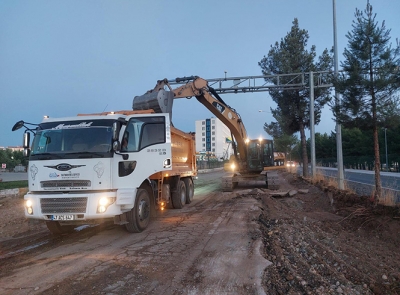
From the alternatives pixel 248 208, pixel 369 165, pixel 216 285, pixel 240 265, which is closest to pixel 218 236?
pixel 240 265

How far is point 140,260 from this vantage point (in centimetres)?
588

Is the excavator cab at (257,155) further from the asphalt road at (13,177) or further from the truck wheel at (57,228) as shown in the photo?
the asphalt road at (13,177)

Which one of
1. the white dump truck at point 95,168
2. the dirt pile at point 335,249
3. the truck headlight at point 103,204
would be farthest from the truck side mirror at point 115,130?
the dirt pile at point 335,249

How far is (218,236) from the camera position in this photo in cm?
756

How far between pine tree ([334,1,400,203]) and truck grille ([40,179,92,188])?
7.81 metres

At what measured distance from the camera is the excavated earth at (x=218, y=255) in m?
4.67

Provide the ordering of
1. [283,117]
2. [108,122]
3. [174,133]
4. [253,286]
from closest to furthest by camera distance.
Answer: [253,286], [108,122], [174,133], [283,117]

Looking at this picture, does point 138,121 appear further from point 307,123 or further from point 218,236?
point 307,123

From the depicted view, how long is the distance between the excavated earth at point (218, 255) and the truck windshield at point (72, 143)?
2.07m

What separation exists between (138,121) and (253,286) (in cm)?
551

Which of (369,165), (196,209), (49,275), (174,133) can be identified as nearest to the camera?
(49,275)

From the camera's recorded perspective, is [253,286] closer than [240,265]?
Yes

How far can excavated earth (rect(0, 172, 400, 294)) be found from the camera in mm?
4672

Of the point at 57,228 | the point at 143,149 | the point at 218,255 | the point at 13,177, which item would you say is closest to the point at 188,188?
the point at 143,149
